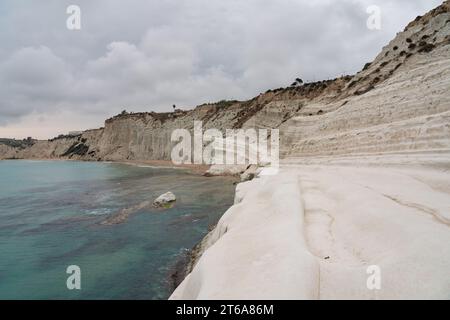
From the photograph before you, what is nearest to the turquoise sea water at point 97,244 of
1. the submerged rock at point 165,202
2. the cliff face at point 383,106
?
the submerged rock at point 165,202

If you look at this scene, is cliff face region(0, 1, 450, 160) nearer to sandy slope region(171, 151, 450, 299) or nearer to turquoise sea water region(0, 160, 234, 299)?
sandy slope region(171, 151, 450, 299)

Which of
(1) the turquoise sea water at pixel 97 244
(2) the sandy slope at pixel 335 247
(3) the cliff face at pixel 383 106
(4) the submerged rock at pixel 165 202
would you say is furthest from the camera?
(4) the submerged rock at pixel 165 202

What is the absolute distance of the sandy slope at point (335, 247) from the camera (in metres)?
4.48

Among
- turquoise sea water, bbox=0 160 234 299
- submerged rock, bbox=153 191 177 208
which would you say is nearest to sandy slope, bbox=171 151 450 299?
turquoise sea water, bbox=0 160 234 299

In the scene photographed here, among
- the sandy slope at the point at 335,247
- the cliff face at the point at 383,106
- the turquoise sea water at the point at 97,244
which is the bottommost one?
the turquoise sea water at the point at 97,244

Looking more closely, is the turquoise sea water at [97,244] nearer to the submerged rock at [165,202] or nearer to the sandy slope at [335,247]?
the submerged rock at [165,202]

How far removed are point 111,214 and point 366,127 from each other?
1701cm

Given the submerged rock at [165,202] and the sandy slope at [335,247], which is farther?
the submerged rock at [165,202]

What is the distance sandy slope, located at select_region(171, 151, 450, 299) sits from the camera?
4477 mm

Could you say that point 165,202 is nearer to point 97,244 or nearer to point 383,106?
point 97,244

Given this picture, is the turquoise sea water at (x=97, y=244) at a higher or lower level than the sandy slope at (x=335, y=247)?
lower

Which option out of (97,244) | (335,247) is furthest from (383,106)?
(97,244)

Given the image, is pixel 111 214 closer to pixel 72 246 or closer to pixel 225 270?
pixel 72 246

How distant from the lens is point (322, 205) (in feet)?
30.7
